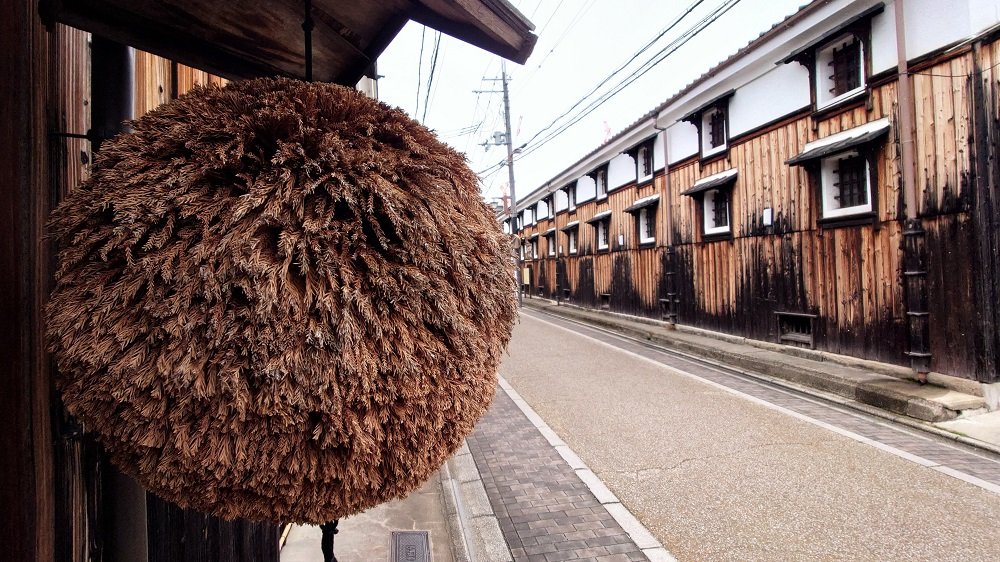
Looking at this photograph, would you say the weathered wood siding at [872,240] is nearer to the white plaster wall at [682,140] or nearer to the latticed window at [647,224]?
the white plaster wall at [682,140]

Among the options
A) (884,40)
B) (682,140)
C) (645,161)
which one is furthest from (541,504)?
(645,161)

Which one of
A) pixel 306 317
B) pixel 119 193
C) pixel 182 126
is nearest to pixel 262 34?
pixel 182 126

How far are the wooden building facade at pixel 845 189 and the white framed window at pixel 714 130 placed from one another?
50 mm

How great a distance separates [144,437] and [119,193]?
1.66 ft

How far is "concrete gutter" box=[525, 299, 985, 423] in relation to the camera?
6.96 metres

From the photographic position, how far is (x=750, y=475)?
529 centimetres

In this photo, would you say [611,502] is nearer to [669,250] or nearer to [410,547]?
[410,547]

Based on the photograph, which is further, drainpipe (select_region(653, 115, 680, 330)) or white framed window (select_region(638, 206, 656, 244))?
white framed window (select_region(638, 206, 656, 244))

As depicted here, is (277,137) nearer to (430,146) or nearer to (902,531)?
(430,146)

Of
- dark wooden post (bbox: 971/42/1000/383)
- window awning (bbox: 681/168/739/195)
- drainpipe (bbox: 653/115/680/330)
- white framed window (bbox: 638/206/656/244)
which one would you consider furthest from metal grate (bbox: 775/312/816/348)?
white framed window (bbox: 638/206/656/244)

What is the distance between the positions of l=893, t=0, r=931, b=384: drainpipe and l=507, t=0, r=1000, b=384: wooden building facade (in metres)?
0.03

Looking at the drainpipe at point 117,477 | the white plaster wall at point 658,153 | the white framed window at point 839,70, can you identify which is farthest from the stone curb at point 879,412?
the drainpipe at point 117,477

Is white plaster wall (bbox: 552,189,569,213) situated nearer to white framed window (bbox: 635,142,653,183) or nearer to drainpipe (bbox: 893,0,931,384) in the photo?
white framed window (bbox: 635,142,653,183)

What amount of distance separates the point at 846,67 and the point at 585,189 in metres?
16.3
